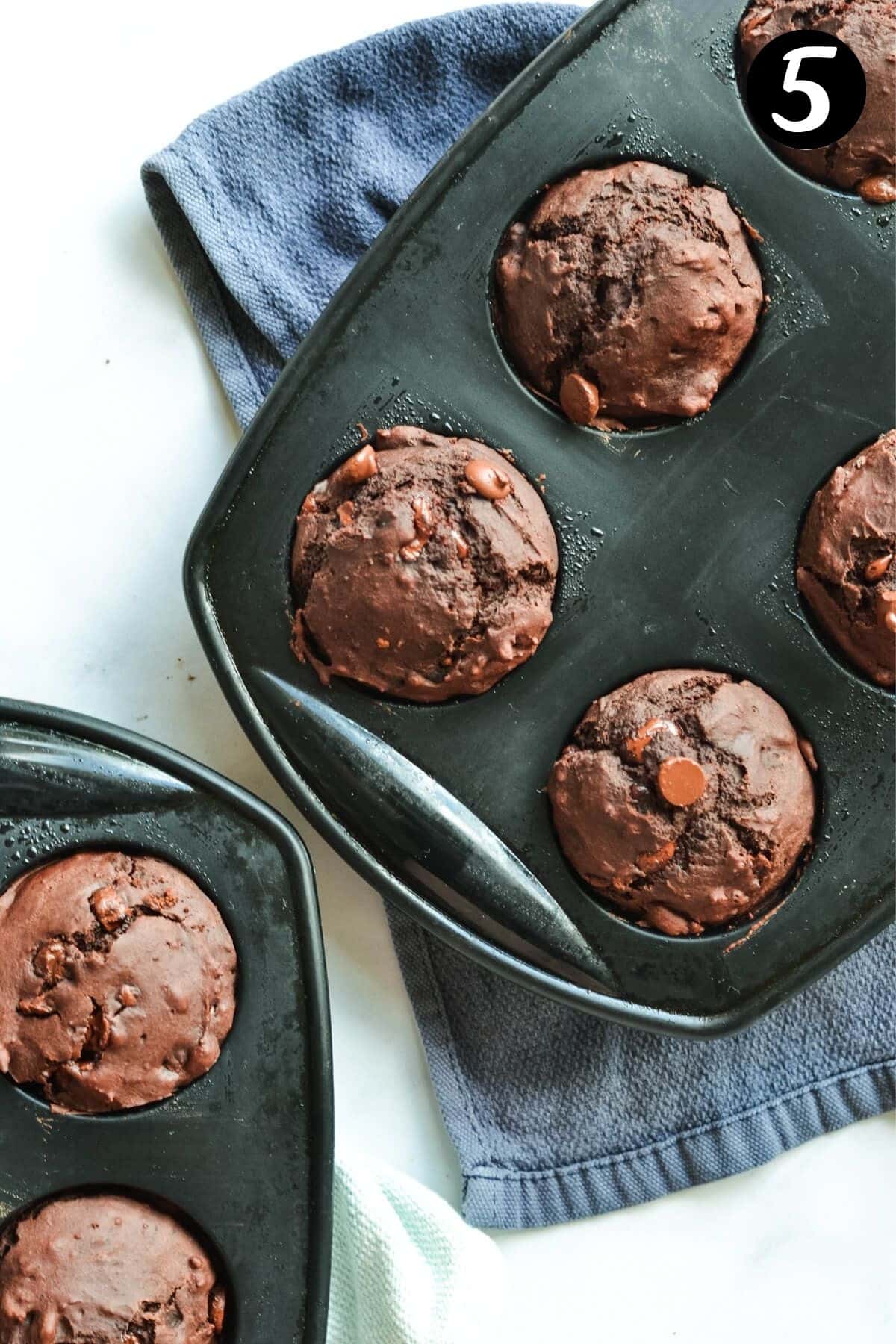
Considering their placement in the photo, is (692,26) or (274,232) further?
(274,232)

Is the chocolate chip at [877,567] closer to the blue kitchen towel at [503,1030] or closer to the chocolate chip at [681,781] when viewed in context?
the chocolate chip at [681,781]

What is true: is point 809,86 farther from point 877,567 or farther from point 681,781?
point 681,781

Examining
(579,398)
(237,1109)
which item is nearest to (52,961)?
(237,1109)

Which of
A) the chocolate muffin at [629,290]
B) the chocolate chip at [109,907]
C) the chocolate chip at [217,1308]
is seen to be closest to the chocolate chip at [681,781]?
the chocolate muffin at [629,290]

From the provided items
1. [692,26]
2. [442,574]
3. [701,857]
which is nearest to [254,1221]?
[701,857]

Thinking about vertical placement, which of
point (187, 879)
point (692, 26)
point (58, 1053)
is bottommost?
point (58, 1053)

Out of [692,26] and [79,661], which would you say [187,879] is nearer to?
[79,661]
